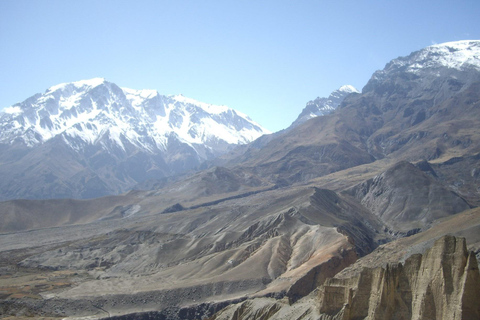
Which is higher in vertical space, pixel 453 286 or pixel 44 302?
pixel 453 286

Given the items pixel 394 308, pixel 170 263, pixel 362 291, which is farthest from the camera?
pixel 170 263

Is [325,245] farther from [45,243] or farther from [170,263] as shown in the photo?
[45,243]

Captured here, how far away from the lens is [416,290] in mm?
35062

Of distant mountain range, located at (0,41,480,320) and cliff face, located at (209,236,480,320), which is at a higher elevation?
cliff face, located at (209,236,480,320)

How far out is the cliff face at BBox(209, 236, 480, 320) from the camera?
31.6m

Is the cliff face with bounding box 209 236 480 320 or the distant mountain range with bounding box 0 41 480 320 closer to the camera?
the cliff face with bounding box 209 236 480 320

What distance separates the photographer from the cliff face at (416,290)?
104ft

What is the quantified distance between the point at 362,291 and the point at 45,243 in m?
144

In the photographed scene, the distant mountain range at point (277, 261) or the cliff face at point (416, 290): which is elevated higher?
the cliff face at point (416, 290)

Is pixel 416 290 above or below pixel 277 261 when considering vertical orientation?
above

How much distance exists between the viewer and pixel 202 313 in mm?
85438

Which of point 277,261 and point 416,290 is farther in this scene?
point 277,261

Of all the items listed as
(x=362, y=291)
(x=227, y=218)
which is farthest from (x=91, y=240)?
(x=362, y=291)

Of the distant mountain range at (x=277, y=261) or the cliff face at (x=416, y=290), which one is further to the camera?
the distant mountain range at (x=277, y=261)
